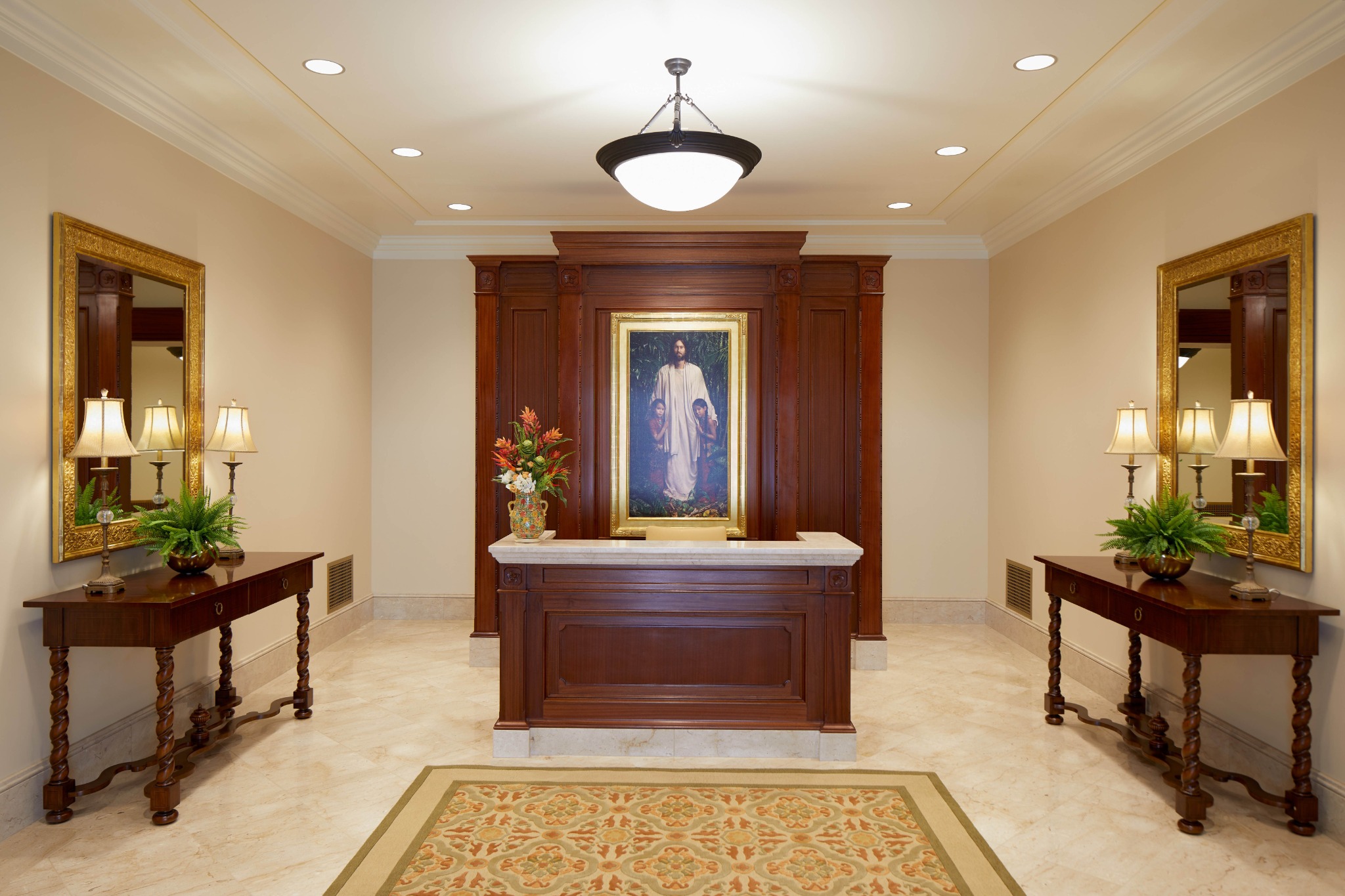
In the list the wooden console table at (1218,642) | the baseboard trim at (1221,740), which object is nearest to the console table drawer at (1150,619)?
the wooden console table at (1218,642)

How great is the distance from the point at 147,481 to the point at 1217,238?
4998 millimetres

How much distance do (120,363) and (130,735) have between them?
1.66 meters

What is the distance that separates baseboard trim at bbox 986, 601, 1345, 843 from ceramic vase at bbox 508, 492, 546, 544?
9.67 feet

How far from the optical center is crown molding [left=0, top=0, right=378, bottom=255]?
3102 mm

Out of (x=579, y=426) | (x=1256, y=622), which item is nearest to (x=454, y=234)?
(x=579, y=426)

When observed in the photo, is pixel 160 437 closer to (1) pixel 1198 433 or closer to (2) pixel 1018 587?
(1) pixel 1198 433

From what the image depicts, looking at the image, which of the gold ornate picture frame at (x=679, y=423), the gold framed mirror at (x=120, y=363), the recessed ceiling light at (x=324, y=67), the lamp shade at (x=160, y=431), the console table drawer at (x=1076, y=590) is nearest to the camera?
the gold framed mirror at (x=120, y=363)

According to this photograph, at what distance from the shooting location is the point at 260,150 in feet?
15.2

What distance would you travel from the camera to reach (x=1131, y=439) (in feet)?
13.5

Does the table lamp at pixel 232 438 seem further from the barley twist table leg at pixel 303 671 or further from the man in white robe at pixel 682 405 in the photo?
the man in white robe at pixel 682 405

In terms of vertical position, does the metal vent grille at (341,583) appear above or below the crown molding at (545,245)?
below

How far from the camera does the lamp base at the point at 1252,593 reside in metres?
3.26

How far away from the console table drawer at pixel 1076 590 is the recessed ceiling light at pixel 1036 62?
2308 mm

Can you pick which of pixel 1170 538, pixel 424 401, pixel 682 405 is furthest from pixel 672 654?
pixel 424 401
